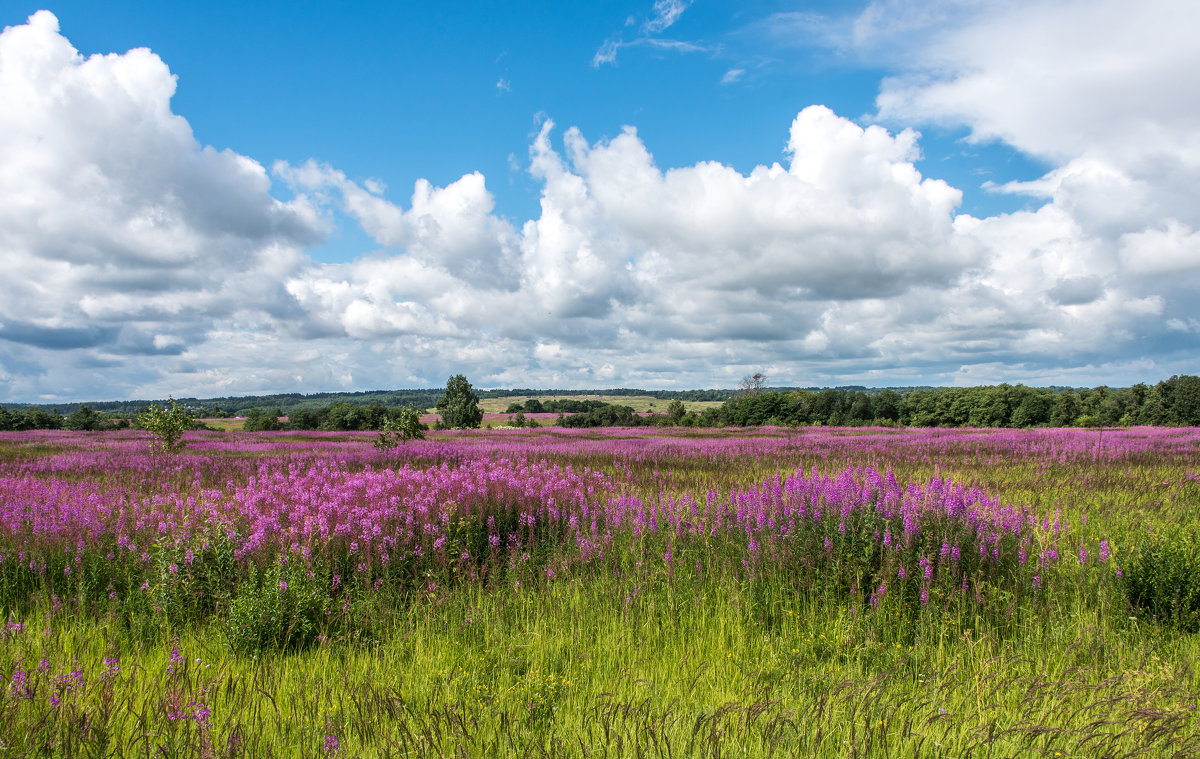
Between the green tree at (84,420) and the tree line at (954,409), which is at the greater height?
the green tree at (84,420)

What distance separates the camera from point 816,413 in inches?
3844

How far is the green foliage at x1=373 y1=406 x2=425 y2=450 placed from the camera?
17.0 meters

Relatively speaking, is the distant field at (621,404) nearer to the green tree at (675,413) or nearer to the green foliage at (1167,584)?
the green tree at (675,413)

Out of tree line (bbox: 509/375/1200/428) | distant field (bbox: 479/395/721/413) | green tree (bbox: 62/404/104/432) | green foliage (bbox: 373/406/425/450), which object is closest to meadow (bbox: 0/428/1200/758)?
green foliage (bbox: 373/406/425/450)

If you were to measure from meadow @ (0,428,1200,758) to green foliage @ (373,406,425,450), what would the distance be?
27.9ft

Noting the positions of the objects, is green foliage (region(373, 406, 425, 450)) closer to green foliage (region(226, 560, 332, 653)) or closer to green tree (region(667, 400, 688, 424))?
green foliage (region(226, 560, 332, 653))

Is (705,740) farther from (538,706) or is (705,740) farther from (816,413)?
(816,413)

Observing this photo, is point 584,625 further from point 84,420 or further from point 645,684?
point 84,420

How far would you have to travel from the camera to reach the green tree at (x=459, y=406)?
6500 centimetres

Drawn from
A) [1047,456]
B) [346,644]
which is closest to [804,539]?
[346,644]

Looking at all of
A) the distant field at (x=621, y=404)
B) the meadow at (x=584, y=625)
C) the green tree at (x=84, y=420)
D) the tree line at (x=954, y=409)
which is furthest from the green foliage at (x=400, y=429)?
the distant field at (x=621, y=404)

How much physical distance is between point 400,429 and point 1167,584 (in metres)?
17.4

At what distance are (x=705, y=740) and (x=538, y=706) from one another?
907mm

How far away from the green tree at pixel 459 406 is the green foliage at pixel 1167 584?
6253 centimetres
